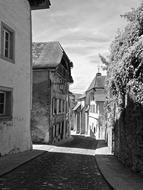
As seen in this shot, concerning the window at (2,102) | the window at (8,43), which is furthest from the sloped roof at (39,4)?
the window at (2,102)

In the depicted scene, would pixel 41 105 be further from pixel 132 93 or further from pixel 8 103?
pixel 132 93

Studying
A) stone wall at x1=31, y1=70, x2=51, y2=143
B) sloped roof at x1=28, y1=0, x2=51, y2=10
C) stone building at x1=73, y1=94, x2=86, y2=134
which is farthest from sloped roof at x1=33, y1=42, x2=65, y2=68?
stone building at x1=73, y1=94, x2=86, y2=134

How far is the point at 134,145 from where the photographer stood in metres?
8.45

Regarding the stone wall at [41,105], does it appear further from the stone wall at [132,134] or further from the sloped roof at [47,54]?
the stone wall at [132,134]

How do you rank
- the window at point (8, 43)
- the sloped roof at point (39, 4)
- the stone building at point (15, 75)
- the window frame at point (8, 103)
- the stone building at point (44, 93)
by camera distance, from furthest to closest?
the stone building at point (44, 93)
the sloped roof at point (39, 4)
the window frame at point (8, 103)
the window at point (8, 43)
the stone building at point (15, 75)

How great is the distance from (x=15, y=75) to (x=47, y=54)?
1008cm

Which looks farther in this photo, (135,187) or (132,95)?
(132,95)

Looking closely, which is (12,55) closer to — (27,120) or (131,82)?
(27,120)

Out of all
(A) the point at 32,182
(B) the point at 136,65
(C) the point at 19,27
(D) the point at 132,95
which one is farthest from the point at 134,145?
(C) the point at 19,27

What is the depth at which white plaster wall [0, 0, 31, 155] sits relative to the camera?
1044 centimetres

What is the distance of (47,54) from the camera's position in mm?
21188

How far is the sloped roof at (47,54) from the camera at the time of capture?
19703 mm

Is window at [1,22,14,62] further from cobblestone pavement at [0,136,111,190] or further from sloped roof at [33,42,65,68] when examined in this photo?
sloped roof at [33,42,65,68]

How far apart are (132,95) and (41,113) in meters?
12.5
